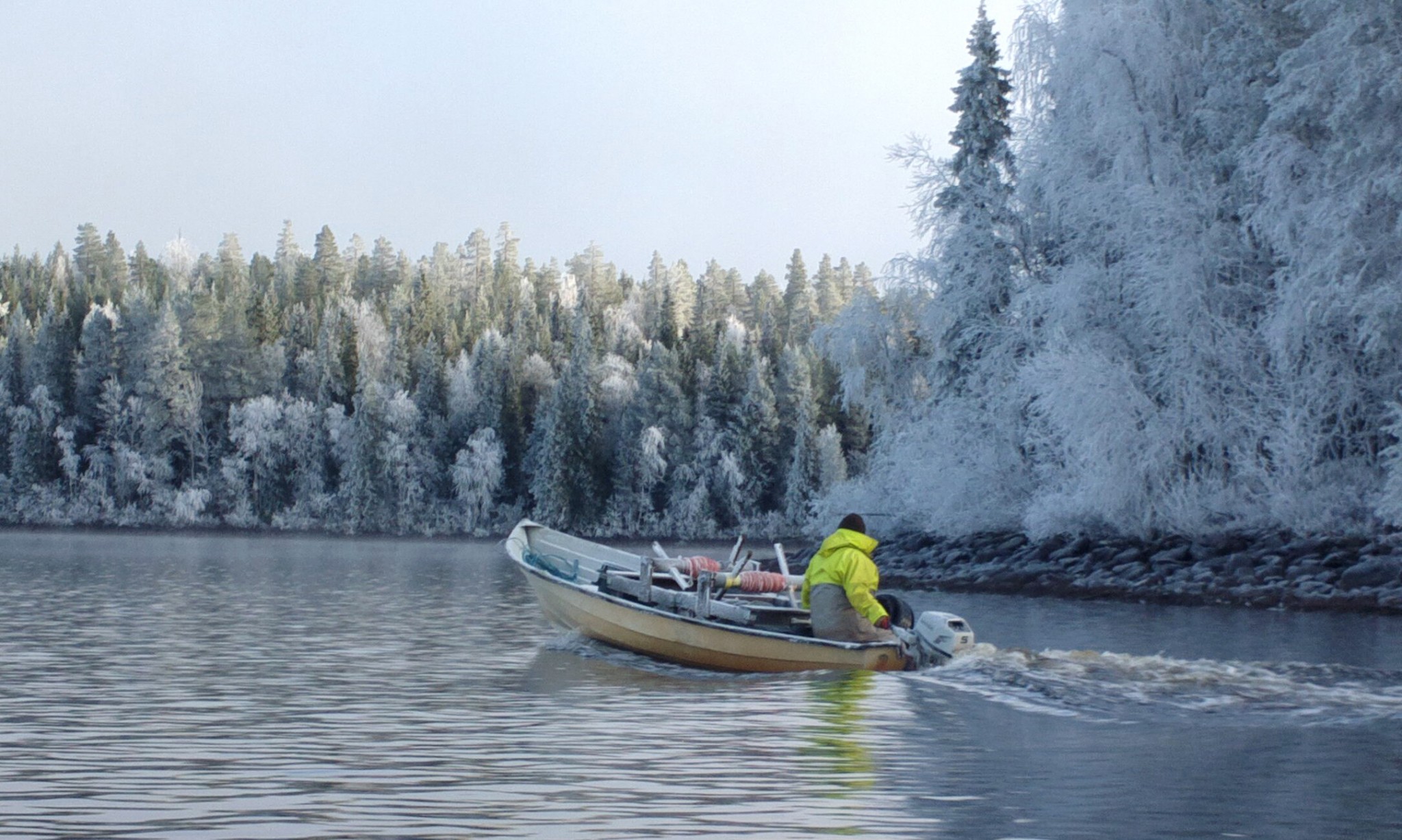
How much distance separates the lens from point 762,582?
20719 mm

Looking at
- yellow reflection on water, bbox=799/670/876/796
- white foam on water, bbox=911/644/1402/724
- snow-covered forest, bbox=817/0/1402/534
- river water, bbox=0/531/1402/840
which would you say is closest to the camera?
river water, bbox=0/531/1402/840

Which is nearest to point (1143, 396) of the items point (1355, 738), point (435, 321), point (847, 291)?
point (1355, 738)

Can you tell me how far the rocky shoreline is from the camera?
26844 mm

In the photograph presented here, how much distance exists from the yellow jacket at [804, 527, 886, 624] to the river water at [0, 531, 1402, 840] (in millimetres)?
893

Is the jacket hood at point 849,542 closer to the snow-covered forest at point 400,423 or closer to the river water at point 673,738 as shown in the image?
the river water at point 673,738

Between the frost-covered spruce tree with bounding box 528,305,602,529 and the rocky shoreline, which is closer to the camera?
the rocky shoreline

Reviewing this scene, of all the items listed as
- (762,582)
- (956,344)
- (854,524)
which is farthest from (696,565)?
(956,344)

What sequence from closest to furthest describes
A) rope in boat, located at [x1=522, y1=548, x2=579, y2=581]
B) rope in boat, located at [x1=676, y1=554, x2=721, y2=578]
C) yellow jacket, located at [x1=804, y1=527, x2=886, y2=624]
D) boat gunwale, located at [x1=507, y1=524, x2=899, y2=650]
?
boat gunwale, located at [x1=507, y1=524, x2=899, y2=650]
yellow jacket, located at [x1=804, y1=527, x2=886, y2=624]
rope in boat, located at [x1=676, y1=554, x2=721, y2=578]
rope in boat, located at [x1=522, y1=548, x2=579, y2=581]

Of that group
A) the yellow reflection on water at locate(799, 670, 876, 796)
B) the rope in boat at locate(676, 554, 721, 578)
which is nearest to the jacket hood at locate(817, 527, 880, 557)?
the yellow reflection on water at locate(799, 670, 876, 796)

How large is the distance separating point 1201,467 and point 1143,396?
200 centimetres

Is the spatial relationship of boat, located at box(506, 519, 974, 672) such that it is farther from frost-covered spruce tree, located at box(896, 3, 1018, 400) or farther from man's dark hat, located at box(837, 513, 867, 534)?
frost-covered spruce tree, located at box(896, 3, 1018, 400)

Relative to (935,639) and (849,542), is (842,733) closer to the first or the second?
(935,639)

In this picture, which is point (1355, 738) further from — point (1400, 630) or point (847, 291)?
point (847, 291)

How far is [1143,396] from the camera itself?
100.0ft
